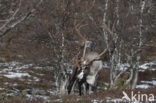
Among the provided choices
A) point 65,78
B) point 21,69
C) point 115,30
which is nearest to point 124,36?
point 115,30

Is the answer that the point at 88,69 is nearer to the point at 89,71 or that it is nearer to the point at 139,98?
the point at 89,71

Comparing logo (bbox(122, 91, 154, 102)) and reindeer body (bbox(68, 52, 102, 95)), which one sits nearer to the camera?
logo (bbox(122, 91, 154, 102))

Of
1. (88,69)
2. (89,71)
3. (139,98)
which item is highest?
(88,69)

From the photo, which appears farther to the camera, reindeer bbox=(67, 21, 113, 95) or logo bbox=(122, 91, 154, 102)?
reindeer bbox=(67, 21, 113, 95)

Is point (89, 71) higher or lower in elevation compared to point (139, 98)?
higher

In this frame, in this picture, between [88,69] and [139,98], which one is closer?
[139,98]

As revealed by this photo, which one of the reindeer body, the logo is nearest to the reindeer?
the reindeer body

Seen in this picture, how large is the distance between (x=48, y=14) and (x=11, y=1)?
37.6 feet

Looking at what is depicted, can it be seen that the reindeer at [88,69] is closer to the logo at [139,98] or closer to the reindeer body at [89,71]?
the reindeer body at [89,71]

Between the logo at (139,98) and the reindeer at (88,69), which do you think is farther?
the reindeer at (88,69)

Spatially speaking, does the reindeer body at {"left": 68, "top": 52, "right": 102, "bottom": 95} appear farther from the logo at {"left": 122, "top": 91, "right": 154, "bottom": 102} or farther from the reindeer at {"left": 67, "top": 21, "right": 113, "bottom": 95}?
the logo at {"left": 122, "top": 91, "right": 154, "bottom": 102}

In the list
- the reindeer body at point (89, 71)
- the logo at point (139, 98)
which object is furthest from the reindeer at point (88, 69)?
the logo at point (139, 98)

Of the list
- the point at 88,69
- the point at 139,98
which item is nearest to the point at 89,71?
the point at 88,69

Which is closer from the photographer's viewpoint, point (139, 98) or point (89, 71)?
point (139, 98)
